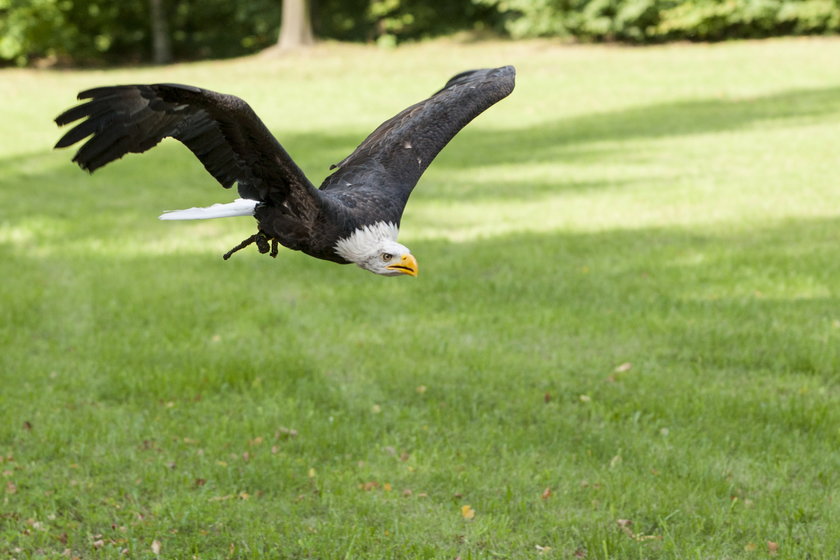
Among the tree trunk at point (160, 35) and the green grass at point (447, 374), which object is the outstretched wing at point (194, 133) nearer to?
the green grass at point (447, 374)

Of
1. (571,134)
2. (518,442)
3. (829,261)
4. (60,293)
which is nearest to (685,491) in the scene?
(518,442)

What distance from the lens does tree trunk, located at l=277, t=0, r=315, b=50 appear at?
2720cm

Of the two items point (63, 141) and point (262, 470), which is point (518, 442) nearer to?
point (262, 470)

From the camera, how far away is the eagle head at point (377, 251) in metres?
4.11

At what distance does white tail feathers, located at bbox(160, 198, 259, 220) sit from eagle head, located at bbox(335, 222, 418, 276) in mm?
399

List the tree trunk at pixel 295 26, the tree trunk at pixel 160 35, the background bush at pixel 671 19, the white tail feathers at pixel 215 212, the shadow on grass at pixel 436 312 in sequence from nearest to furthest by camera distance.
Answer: the white tail feathers at pixel 215 212, the shadow on grass at pixel 436 312, the background bush at pixel 671 19, the tree trunk at pixel 295 26, the tree trunk at pixel 160 35

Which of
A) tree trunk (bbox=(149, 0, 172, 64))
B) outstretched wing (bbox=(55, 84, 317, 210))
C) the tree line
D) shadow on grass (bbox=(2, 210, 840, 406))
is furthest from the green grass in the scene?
tree trunk (bbox=(149, 0, 172, 64))

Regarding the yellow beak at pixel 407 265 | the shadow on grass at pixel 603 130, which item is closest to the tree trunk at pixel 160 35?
the shadow on grass at pixel 603 130

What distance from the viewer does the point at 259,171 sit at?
13.6ft

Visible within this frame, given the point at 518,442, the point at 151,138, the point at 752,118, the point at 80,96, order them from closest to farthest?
the point at 80,96
the point at 151,138
the point at 518,442
the point at 752,118

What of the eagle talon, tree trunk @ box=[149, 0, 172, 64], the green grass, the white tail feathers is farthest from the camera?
tree trunk @ box=[149, 0, 172, 64]

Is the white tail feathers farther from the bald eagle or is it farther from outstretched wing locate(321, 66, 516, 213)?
outstretched wing locate(321, 66, 516, 213)

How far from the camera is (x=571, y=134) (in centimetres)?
1512

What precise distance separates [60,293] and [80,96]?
4.67m
